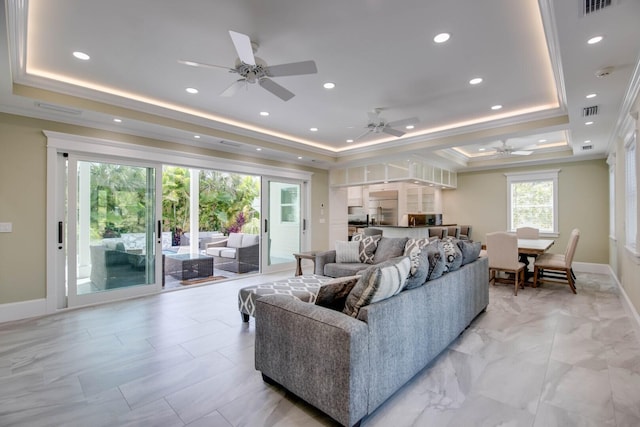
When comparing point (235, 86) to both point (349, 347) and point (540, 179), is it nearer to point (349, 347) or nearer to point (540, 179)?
point (349, 347)

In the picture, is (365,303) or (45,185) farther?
(45,185)

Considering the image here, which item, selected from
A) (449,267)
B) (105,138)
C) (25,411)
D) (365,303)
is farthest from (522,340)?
(105,138)

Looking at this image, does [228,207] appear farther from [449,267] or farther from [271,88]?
[449,267]

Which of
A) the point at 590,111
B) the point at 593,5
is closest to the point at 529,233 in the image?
the point at 590,111

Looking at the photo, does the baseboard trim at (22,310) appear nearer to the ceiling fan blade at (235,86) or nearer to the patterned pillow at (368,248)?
the ceiling fan blade at (235,86)

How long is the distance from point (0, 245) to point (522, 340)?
6.03m

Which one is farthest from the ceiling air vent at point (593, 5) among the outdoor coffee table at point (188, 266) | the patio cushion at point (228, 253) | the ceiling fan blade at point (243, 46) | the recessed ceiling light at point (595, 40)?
the patio cushion at point (228, 253)

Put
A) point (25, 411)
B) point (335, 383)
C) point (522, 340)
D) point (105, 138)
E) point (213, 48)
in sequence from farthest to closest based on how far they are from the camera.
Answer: point (105, 138) < point (522, 340) < point (213, 48) < point (25, 411) < point (335, 383)

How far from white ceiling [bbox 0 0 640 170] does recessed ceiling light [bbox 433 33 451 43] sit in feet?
0.15

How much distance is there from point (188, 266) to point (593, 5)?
21.0 feet

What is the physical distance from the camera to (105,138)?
4383 mm

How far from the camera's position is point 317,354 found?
1.85 m

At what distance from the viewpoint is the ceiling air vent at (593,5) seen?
187 centimetres

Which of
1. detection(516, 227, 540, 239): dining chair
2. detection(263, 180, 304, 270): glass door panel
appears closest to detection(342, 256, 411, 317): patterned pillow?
detection(263, 180, 304, 270): glass door panel
